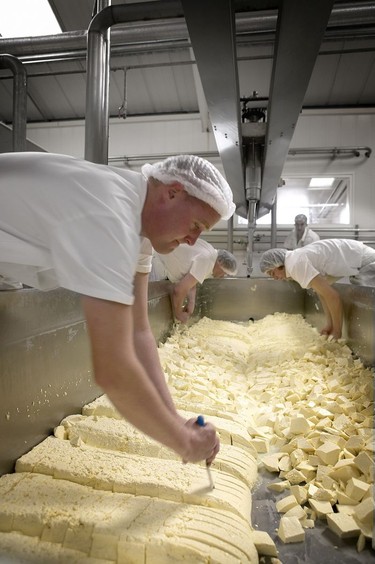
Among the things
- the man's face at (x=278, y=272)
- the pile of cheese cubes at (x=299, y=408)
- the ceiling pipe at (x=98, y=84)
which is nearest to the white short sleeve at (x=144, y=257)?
the pile of cheese cubes at (x=299, y=408)

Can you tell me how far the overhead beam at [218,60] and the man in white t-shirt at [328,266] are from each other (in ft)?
3.73

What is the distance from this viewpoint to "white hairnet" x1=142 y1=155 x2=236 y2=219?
0.96 meters

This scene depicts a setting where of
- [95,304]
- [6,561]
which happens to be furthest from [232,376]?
[95,304]

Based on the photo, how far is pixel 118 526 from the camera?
90 cm

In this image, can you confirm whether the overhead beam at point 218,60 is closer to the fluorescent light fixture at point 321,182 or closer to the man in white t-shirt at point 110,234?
the man in white t-shirt at point 110,234

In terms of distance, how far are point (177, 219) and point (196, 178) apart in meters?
0.12

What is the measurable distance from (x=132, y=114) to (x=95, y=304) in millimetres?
6610

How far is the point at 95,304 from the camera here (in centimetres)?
68

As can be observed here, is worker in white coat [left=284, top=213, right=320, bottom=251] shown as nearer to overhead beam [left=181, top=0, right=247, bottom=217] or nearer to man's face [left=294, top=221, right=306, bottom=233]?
man's face [left=294, top=221, right=306, bottom=233]

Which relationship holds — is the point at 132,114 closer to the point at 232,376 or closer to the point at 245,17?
the point at 245,17

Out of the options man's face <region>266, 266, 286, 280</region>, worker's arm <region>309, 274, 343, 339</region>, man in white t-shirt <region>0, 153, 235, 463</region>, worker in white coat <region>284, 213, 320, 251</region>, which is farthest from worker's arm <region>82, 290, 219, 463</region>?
worker in white coat <region>284, 213, 320, 251</region>

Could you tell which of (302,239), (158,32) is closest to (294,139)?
(302,239)

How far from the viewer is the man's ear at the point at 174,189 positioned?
3.14 ft

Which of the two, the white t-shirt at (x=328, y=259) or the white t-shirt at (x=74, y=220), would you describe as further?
the white t-shirt at (x=328, y=259)
